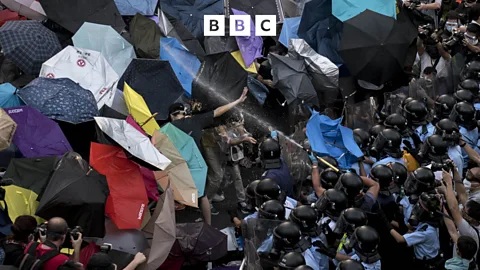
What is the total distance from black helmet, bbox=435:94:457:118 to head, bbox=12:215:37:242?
5.81 meters

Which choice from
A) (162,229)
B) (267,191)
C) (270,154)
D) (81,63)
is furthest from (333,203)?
(81,63)

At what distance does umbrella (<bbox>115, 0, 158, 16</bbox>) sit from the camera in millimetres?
14148

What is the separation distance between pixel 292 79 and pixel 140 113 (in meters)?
2.64

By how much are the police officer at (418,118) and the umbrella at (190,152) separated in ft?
8.81

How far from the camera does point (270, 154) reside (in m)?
10.1

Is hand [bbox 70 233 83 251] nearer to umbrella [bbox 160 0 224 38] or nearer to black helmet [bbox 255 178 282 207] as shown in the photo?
black helmet [bbox 255 178 282 207]

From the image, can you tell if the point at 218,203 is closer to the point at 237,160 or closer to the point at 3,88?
the point at 237,160

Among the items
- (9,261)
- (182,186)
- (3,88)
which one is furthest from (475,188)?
(3,88)

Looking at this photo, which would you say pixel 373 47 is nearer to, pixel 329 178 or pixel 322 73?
pixel 322 73

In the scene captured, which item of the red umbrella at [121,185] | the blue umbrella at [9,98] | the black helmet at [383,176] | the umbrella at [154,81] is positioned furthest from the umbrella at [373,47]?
the blue umbrella at [9,98]

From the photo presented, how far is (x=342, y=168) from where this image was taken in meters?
10.6

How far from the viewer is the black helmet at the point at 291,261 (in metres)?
7.85

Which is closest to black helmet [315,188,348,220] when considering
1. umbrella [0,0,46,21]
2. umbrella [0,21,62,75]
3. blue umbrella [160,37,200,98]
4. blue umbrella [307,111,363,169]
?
blue umbrella [307,111,363,169]

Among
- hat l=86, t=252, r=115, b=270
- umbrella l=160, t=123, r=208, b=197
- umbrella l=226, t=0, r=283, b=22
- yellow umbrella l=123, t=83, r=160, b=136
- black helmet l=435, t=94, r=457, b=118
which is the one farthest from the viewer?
umbrella l=226, t=0, r=283, b=22
